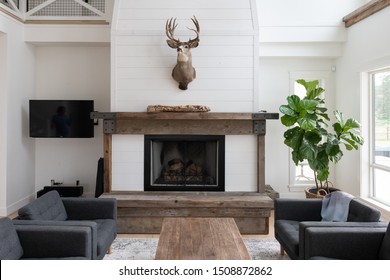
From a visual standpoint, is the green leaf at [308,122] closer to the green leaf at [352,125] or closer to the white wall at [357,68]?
the green leaf at [352,125]

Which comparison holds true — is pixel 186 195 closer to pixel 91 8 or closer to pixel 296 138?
pixel 296 138

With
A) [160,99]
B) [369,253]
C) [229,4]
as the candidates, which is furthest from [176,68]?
[369,253]

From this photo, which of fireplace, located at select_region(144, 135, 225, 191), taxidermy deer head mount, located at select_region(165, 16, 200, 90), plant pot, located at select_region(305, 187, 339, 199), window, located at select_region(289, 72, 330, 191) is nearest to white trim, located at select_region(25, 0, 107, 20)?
taxidermy deer head mount, located at select_region(165, 16, 200, 90)

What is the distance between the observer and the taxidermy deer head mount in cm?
415

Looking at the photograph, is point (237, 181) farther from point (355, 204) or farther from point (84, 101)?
point (84, 101)

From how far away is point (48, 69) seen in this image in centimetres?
533

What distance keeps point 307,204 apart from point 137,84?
102 inches

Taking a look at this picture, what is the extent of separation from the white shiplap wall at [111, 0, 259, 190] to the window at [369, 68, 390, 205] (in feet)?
5.37

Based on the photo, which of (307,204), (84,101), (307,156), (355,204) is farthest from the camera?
(84,101)

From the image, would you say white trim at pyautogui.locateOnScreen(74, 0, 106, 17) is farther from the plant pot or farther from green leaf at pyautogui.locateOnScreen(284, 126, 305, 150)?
the plant pot

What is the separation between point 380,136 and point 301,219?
195cm

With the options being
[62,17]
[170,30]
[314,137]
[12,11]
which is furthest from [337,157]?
[12,11]

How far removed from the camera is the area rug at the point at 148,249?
128 inches
